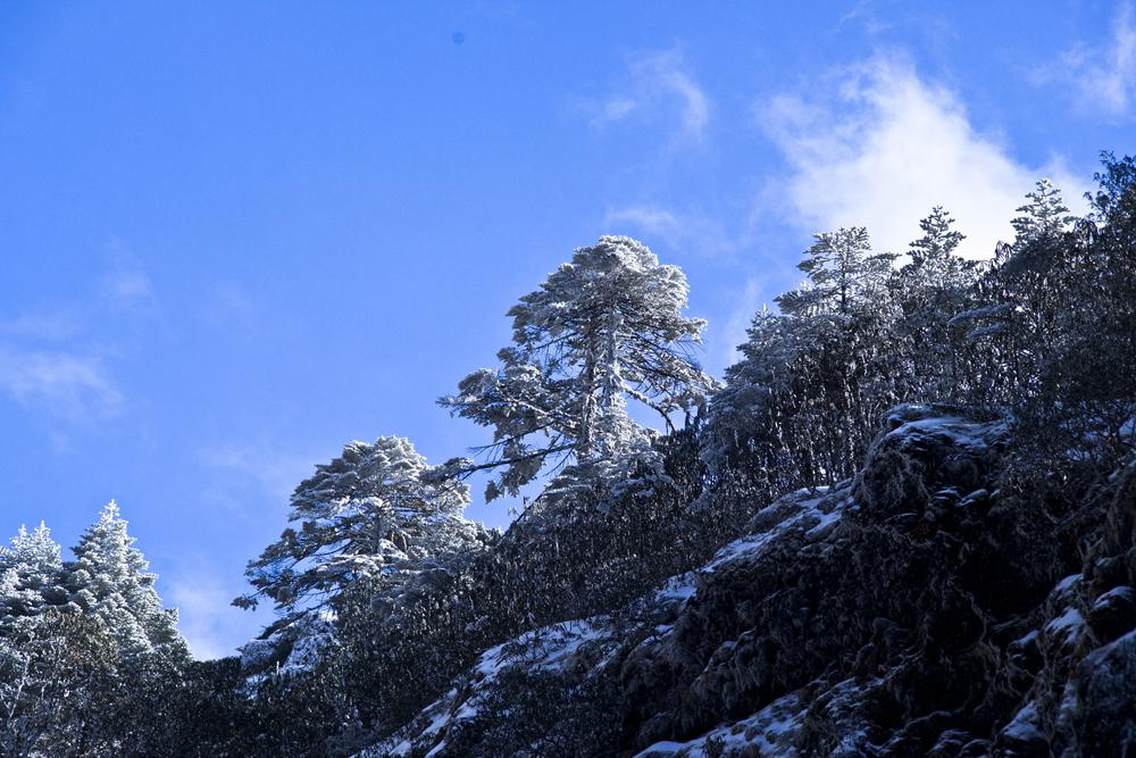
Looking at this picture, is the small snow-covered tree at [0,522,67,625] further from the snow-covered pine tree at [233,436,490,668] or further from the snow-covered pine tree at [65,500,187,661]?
the snow-covered pine tree at [233,436,490,668]

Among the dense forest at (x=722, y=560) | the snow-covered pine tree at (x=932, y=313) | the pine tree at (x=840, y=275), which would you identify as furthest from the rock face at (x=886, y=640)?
the pine tree at (x=840, y=275)

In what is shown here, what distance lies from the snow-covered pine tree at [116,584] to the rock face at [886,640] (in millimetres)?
25937

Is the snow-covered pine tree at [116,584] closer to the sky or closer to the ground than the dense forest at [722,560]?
closer to the sky

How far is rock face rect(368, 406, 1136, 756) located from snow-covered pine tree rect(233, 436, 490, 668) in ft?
50.0

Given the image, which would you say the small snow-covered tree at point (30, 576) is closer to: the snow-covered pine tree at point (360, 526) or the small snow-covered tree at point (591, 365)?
the snow-covered pine tree at point (360, 526)

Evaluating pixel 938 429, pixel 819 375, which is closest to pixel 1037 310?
pixel 819 375

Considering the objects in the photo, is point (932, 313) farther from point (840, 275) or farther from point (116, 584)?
point (116, 584)

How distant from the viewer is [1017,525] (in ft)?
33.0

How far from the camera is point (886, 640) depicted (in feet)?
33.3

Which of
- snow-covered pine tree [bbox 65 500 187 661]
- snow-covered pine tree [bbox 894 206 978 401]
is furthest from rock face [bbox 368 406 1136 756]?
snow-covered pine tree [bbox 65 500 187 661]

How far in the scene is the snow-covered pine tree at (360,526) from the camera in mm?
30516

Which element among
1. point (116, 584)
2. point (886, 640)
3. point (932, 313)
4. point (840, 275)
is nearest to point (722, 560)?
point (886, 640)

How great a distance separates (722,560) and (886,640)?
395cm

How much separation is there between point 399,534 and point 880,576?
987 inches
